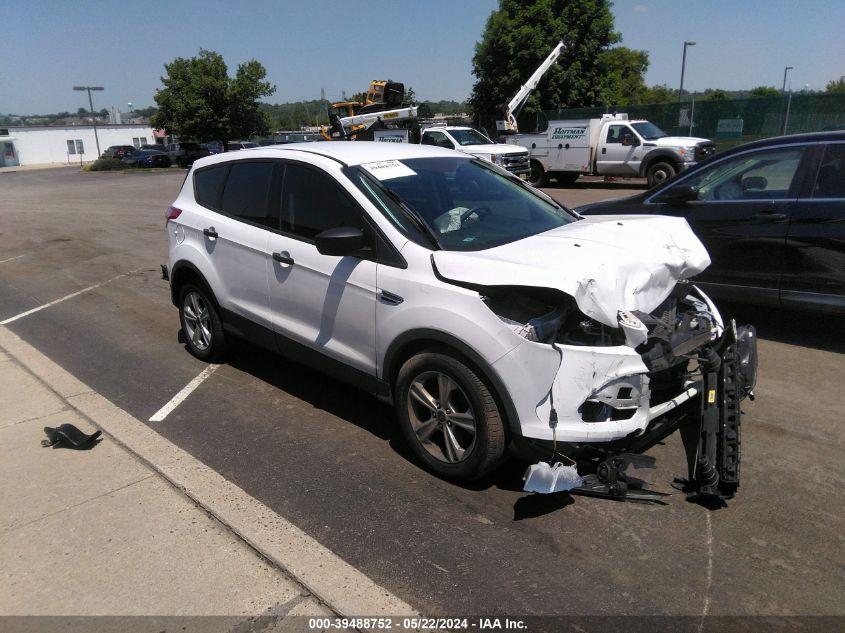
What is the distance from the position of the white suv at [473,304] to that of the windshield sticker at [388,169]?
15 mm

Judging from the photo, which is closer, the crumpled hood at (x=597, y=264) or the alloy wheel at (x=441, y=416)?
the crumpled hood at (x=597, y=264)

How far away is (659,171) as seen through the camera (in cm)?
1923

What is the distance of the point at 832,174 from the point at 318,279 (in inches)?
169

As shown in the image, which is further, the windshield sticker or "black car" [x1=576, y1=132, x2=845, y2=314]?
"black car" [x1=576, y1=132, x2=845, y2=314]

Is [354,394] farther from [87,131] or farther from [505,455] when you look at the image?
[87,131]

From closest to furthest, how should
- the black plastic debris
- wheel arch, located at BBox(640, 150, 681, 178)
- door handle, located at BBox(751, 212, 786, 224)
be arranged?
the black plastic debris, door handle, located at BBox(751, 212, 786, 224), wheel arch, located at BBox(640, 150, 681, 178)

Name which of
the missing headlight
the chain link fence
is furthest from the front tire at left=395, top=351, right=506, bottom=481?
the chain link fence

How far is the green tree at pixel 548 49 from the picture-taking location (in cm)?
3406

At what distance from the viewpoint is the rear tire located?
21453 millimetres

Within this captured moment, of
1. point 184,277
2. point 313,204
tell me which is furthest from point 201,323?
point 313,204

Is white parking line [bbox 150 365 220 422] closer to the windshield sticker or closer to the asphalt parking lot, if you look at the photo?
the asphalt parking lot

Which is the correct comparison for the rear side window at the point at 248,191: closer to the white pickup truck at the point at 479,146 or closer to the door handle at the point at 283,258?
the door handle at the point at 283,258

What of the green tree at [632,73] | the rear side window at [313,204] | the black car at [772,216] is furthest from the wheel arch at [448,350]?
the green tree at [632,73]

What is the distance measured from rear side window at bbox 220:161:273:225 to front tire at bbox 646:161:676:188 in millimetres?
16498
